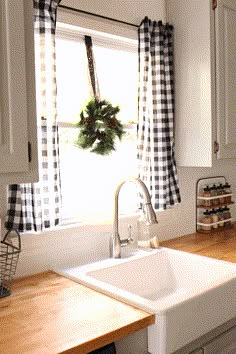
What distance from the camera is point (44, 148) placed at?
5.65ft

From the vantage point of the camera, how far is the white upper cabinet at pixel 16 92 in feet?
4.05

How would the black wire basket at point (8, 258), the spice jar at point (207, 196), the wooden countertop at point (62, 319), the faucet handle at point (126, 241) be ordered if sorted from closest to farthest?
the wooden countertop at point (62, 319), the black wire basket at point (8, 258), the faucet handle at point (126, 241), the spice jar at point (207, 196)

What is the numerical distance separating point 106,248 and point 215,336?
69 centimetres

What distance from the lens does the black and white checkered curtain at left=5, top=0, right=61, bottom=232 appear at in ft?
5.49

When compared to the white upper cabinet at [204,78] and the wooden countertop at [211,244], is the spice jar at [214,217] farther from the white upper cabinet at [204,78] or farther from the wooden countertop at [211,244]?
the white upper cabinet at [204,78]

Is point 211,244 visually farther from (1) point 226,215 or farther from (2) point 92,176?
(2) point 92,176

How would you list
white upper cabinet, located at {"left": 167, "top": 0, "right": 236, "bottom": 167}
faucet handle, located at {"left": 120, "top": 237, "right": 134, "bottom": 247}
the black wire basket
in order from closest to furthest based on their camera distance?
the black wire basket, faucet handle, located at {"left": 120, "top": 237, "right": 134, "bottom": 247}, white upper cabinet, located at {"left": 167, "top": 0, "right": 236, "bottom": 167}

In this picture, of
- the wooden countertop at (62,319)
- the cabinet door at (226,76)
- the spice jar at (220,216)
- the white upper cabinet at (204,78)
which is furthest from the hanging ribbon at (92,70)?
the spice jar at (220,216)

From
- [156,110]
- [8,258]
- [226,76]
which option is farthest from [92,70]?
[8,258]

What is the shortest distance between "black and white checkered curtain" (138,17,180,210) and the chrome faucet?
0.36 meters

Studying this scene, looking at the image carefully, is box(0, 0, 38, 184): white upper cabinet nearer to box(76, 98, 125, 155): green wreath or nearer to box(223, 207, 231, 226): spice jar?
box(76, 98, 125, 155): green wreath

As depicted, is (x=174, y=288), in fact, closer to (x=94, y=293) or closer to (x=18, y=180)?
(x=94, y=293)

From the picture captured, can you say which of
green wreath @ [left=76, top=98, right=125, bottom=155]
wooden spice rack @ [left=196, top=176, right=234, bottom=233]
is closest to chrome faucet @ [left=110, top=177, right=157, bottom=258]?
green wreath @ [left=76, top=98, right=125, bottom=155]

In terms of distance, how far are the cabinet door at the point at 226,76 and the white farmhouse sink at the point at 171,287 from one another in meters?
0.66
